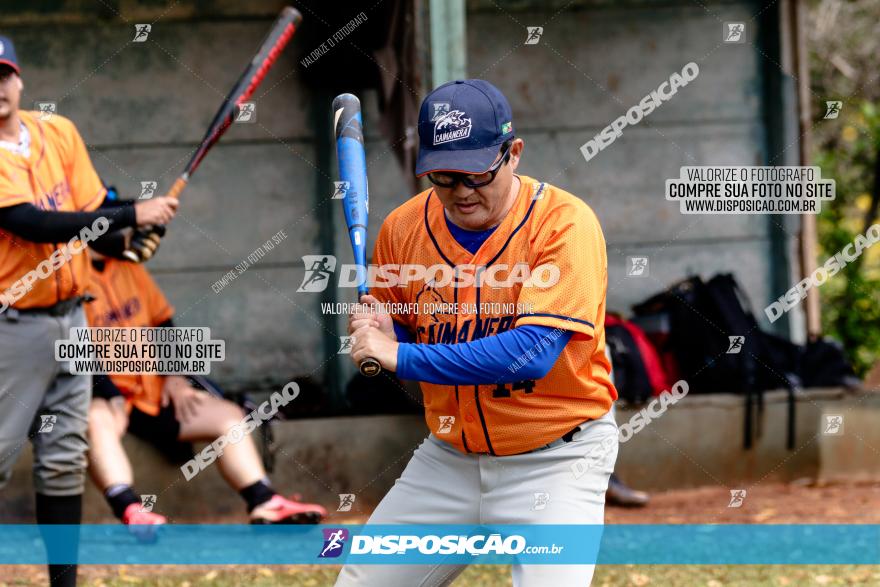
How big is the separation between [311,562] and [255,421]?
0.88 m

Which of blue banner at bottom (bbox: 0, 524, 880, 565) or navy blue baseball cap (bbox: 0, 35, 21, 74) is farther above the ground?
navy blue baseball cap (bbox: 0, 35, 21, 74)

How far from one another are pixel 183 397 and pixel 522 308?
3.41 m

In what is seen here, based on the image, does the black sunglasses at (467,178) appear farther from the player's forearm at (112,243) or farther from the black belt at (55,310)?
the player's forearm at (112,243)

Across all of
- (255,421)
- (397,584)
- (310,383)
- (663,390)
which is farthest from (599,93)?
(397,584)

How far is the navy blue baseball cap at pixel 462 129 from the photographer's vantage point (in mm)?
2916

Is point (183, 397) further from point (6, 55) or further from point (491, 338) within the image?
point (491, 338)

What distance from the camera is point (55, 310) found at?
4.58m

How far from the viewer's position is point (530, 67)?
7445 mm

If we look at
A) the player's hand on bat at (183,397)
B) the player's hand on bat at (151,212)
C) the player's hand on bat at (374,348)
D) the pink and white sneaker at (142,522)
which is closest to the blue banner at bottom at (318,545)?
the pink and white sneaker at (142,522)

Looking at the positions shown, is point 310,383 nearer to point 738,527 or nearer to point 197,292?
point 197,292

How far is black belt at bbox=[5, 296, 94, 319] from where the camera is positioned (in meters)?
4.51

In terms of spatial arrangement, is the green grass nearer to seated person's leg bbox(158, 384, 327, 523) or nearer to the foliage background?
seated person's leg bbox(158, 384, 327, 523)

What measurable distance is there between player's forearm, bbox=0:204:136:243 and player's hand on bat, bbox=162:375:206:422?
5.34 feet

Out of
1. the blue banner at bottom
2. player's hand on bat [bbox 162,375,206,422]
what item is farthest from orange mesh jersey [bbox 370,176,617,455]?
player's hand on bat [bbox 162,375,206,422]
